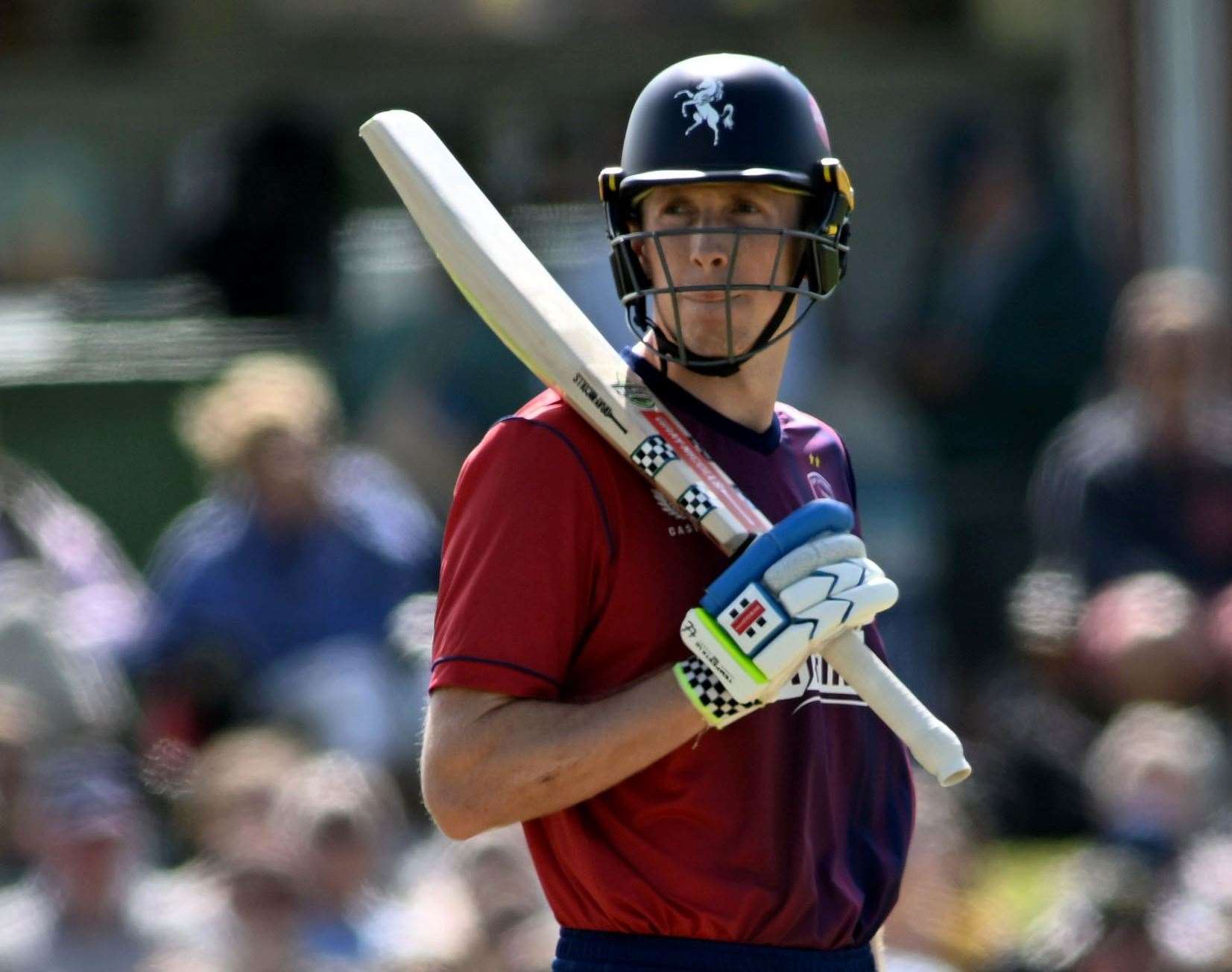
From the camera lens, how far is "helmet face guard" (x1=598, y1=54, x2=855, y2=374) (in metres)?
2.93

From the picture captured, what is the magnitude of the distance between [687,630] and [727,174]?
66 cm

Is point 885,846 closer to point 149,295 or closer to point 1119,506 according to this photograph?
point 1119,506

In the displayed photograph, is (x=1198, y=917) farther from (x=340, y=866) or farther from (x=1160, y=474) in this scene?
(x=340, y=866)

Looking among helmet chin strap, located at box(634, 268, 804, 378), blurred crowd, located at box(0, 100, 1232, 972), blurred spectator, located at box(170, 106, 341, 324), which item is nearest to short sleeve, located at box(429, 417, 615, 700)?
helmet chin strap, located at box(634, 268, 804, 378)

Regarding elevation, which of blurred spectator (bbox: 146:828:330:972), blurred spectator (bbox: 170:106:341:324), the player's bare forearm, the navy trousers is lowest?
blurred spectator (bbox: 146:828:330:972)

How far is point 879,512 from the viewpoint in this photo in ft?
25.2

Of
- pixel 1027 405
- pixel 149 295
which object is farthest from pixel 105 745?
pixel 1027 405

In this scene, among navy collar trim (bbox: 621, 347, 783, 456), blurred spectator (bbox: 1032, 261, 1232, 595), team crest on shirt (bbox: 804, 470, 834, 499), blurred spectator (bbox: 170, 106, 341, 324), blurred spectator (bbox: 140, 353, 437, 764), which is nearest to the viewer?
navy collar trim (bbox: 621, 347, 783, 456)

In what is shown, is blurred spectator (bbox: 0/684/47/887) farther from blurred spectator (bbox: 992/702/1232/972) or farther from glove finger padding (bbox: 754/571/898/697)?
glove finger padding (bbox: 754/571/898/697)

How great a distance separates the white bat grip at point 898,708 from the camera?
8.93ft

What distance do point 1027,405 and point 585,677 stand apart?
5.63 metres

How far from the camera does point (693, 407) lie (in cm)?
301

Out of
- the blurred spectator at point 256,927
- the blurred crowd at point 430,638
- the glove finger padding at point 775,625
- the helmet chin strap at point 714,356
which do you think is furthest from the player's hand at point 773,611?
the blurred spectator at point 256,927

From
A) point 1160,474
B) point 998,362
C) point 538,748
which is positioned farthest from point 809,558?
point 998,362
